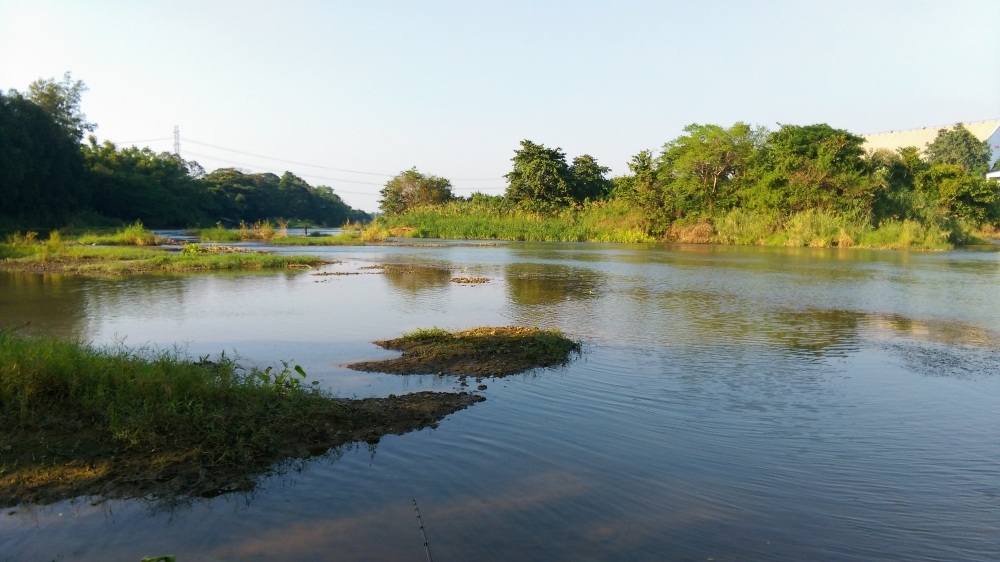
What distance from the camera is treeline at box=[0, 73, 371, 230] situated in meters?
40.4

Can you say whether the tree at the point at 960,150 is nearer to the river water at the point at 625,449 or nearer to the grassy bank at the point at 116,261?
the river water at the point at 625,449

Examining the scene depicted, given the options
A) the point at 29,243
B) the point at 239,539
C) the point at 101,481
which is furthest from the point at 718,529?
the point at 29,243

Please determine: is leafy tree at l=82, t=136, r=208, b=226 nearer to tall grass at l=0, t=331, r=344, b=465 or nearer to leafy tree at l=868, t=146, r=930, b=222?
tall grass at l=0, t=331, r=344, b=465

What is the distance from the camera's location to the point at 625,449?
5.59 metres

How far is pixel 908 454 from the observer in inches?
223

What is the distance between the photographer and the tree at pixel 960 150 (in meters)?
67.0

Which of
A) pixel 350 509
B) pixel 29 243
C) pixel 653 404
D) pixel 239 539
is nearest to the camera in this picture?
pixel 239 539

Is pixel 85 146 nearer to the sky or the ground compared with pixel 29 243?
nearer to the sky

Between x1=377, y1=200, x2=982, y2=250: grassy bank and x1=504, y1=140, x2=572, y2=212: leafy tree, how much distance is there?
50.4 inches

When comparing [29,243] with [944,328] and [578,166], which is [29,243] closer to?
[944,328]

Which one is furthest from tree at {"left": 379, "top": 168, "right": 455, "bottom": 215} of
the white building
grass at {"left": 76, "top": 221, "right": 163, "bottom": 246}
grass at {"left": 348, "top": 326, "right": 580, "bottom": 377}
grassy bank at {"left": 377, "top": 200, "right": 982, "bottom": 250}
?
grass at {"left": 348, "top": 326, "right": 580, "bottom": 377}

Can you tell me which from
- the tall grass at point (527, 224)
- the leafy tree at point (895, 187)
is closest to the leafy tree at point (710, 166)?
the tall grass at point (527, 224)

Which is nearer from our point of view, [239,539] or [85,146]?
[239,539]

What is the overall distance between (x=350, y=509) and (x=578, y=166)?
57.1m
